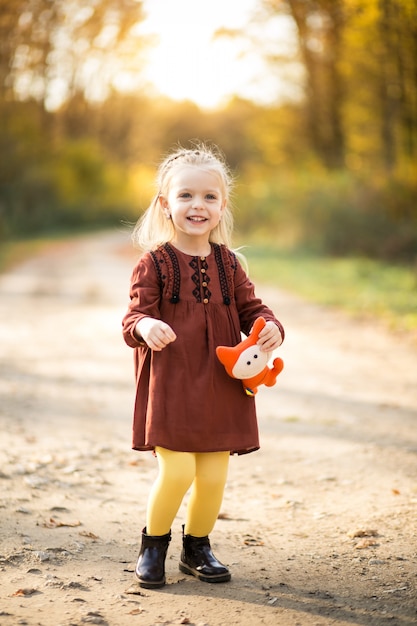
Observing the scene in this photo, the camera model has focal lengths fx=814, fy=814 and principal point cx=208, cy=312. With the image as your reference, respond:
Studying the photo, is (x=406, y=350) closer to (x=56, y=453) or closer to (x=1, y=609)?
(x=56, y=453)

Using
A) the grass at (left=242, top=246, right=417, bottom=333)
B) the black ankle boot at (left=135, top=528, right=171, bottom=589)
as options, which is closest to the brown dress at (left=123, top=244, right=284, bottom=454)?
the black ankle boot at (left=135, top=528, right=171, bottom=589)

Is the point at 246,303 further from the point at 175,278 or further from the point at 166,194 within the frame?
the point at 166,194

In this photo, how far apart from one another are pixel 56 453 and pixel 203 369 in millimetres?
2095

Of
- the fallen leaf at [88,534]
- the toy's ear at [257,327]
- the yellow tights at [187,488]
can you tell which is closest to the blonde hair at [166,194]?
the toy's ear at [257,327]

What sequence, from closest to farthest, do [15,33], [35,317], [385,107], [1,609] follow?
[1,609]
[35,317]
[385,107]
[15,33]

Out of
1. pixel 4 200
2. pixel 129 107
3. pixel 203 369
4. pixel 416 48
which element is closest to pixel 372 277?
pixel 416 48

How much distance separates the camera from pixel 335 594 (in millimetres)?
2943

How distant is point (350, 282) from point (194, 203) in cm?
1099

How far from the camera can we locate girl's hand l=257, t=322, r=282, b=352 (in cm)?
300

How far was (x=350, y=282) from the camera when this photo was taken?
13.8m

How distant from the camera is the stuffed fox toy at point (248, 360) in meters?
2.93

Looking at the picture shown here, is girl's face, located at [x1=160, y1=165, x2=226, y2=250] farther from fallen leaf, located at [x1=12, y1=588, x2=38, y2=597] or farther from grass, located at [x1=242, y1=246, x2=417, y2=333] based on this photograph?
grass, located at [x1=242, y1=246, x2=417, y2=333]

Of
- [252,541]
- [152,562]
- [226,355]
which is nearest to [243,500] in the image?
[252,541]

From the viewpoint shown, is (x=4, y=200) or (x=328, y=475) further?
(x=4, y=200)
